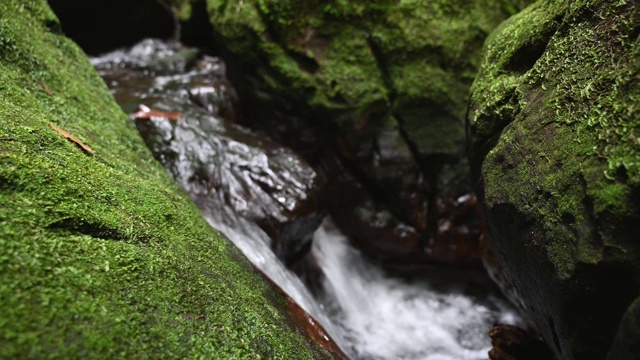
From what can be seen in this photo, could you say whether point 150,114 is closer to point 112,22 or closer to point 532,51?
point 532,51

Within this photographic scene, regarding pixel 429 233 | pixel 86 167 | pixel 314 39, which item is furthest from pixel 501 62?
pixel 429 233

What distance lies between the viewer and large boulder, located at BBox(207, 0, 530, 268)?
493cm

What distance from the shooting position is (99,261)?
1584 mm

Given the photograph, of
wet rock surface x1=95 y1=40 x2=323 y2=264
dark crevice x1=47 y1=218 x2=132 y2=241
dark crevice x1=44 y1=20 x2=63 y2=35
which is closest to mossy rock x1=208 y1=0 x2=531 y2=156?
wet rock surface x1=95 y1=40 x2=323 y2=264

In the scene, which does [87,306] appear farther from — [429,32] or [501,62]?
[429,32]

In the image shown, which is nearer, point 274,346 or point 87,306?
point 87,306

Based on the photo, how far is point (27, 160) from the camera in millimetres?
1734

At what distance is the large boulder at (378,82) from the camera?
16.2ft

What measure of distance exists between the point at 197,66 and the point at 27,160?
22.4ft

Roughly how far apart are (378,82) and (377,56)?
0.94ft

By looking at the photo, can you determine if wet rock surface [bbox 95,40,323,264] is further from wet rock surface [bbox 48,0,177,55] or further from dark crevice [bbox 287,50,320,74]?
wet rock surface [bbox 48,0,177,55]

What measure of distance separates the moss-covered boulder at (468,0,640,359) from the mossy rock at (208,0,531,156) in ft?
7.33

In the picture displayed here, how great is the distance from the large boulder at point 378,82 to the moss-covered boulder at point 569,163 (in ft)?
7.42

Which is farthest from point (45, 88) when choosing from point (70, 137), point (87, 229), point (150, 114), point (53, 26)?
point (150, 114)
